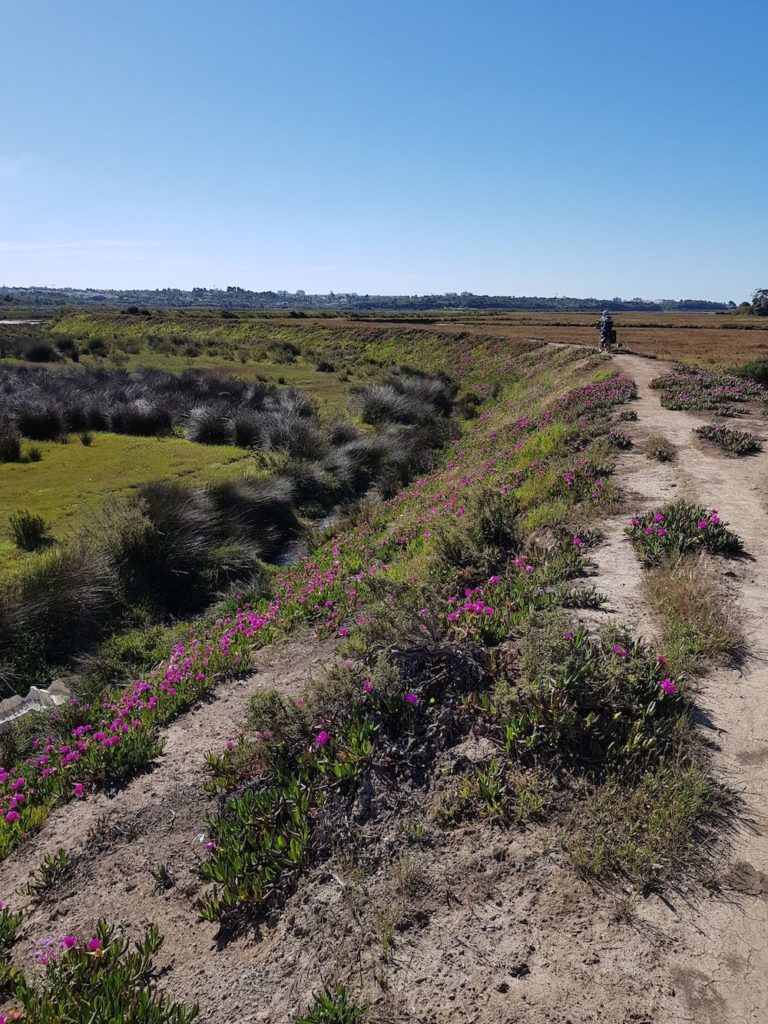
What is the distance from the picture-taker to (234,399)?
24.4 m

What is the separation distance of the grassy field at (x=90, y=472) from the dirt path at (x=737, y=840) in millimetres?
10190

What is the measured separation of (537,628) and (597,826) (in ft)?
6.07

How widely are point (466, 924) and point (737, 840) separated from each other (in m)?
1.53

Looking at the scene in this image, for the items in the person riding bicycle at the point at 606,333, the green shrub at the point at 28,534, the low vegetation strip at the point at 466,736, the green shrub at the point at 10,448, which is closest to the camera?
the low vegetation strip at the point at 466,736

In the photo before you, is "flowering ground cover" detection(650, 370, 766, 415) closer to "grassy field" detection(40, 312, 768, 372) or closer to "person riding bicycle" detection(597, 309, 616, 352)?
"grassy field" detection(40, 312, 768, 372)

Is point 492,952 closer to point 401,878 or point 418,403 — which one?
point 401,878

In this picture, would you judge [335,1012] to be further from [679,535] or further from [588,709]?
[679,535]

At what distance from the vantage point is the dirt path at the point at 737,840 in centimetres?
253

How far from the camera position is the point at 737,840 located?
3.20 m

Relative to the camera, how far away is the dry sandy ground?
260 cm

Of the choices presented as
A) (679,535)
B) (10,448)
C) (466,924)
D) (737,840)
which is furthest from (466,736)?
(10,448)

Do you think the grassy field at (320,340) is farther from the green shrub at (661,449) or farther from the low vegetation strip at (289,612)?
the green shrub at (661,449)

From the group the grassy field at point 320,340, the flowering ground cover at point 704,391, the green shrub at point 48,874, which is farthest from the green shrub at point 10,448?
the flowering ground cover at point 704,391

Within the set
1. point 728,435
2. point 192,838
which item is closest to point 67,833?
point 192,838
